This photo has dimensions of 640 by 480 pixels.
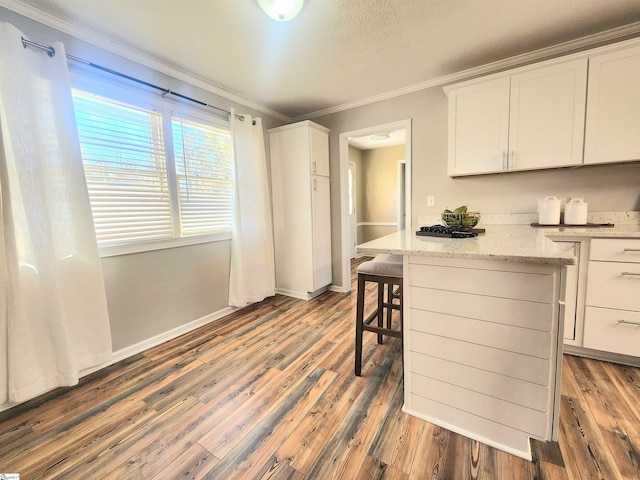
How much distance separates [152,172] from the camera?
228 cm

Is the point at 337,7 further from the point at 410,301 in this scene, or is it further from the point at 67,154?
the point at 67,154

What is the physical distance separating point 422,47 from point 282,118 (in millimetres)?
1958

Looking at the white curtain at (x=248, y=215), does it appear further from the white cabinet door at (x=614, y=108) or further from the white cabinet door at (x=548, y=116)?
the white cabinet door at (x=614, y=108)

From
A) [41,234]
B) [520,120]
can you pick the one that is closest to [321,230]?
[520,120]

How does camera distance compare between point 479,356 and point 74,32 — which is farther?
point 74,32

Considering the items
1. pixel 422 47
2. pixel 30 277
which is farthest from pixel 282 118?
pixel 30 277

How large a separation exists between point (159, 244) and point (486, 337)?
2452 mm

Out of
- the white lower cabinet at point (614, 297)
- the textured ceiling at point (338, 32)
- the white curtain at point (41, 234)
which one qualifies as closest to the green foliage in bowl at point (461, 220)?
the white lower cabinet at point (614, 297)

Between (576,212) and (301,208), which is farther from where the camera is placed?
(301,208)

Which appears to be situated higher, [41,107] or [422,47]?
[422,47]

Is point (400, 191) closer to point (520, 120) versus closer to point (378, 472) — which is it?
point (520, 120)

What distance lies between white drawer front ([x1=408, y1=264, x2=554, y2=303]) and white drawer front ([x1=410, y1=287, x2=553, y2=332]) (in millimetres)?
25

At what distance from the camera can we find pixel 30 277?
1.59 m

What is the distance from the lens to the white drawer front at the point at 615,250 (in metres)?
1.74
